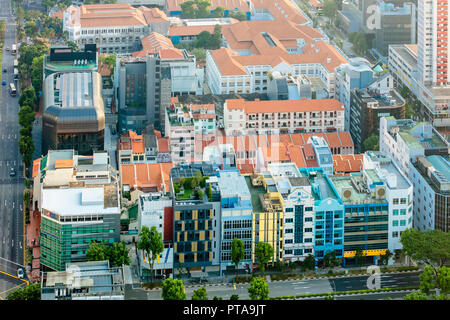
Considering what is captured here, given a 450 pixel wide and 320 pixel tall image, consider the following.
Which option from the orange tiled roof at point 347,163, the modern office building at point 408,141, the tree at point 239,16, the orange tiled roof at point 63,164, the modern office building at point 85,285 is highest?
the tree at point 239,16

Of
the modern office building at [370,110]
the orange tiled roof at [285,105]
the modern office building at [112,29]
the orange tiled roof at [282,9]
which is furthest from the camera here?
the orange tiled roof at [282,9]

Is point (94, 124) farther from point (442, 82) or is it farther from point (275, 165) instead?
point (442, 82)

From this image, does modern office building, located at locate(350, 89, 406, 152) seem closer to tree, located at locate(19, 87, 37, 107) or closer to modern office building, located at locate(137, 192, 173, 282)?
modern office building, located at locate(137, 192, 173, 282)

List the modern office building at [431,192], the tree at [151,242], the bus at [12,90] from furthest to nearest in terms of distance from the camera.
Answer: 1. the bus at [12,90]
2. the modern office building at [431,192]
3. the tree at [151,242]

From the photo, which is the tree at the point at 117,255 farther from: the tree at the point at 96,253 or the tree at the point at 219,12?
the tree at the point at 219,12

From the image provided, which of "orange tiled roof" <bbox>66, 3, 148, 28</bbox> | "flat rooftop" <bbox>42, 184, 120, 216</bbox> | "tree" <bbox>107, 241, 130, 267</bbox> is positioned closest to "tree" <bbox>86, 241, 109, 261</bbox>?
"tree" <bbox>107, 241, 130, 267</bbox>

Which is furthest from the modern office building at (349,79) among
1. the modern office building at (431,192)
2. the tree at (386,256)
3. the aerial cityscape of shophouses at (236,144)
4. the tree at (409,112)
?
the tree at (386,256)

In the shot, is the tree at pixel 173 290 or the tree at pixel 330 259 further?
the tree at pixel 330 259

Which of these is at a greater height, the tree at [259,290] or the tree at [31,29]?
the tree at [31,29]
